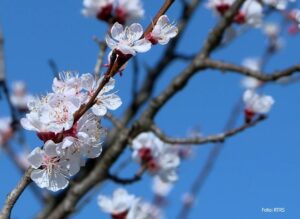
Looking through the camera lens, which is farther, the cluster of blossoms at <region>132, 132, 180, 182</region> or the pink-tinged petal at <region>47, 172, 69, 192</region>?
the cluster of blossoms at <region>132, 132, 180, 182</region>

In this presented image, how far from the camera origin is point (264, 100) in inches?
94.1

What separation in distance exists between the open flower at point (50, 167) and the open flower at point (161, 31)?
0.24 m

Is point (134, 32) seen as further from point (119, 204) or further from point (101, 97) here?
point (119, 204)

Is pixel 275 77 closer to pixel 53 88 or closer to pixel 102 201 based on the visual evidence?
pixel 102 201

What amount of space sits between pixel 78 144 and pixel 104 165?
102cm

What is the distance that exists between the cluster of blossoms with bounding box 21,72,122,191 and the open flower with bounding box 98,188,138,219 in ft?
3.68

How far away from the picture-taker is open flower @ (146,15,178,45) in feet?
3.34

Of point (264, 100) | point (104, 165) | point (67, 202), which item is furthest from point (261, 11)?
point (67, 202)

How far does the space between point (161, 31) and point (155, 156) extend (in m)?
1.59

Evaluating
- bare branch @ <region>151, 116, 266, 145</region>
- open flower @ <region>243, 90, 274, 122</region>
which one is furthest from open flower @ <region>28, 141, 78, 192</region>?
open flower @ <region>243, 90, 274, 122</region>

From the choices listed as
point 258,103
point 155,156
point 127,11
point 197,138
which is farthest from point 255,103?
point 127,11

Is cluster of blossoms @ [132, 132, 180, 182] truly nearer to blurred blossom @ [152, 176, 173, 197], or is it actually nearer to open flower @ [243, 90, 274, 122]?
open flower @ [243, 90, 274, 122]

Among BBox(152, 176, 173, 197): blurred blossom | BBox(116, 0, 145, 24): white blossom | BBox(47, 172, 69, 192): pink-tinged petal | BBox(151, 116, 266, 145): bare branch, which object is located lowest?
BBox(152, 176, 173, 197): blurred blossom

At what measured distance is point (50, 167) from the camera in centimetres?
109
